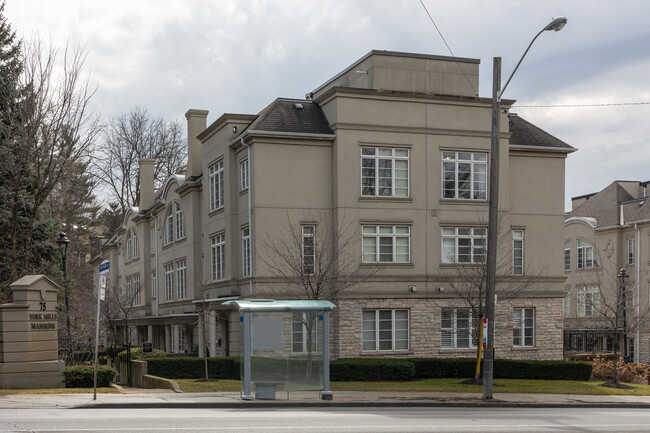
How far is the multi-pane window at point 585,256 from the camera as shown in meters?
56.0

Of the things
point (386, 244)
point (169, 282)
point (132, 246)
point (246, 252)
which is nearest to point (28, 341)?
point (246, 252)

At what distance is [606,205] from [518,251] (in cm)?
2580

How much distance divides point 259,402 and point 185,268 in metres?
22.5

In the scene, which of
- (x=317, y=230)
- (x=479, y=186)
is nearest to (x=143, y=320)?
(x=317, y=230)

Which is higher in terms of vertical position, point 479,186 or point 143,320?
point 479,186

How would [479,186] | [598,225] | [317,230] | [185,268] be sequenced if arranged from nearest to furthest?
[317,230]
[479,186]
[185,268]
[598,225]

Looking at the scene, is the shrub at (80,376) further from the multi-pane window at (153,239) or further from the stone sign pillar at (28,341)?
the multi-pane window at (153,239)

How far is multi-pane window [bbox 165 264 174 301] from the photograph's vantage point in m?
44.4

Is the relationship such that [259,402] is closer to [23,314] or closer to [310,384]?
[310,384]

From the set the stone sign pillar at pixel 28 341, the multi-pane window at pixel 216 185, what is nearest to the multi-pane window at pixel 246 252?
the multi-pane window at pixel 216 185

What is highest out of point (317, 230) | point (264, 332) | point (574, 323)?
point (317, 230)

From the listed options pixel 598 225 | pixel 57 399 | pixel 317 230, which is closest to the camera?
pixel 57 399

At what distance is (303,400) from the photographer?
20.5m

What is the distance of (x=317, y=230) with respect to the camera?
101 ft
